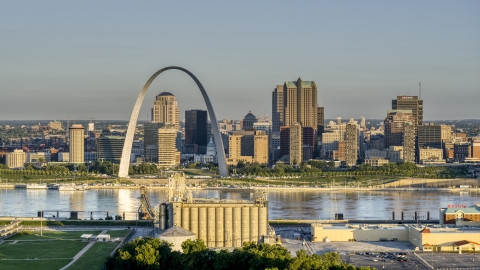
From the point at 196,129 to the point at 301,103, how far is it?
1359 centimetres

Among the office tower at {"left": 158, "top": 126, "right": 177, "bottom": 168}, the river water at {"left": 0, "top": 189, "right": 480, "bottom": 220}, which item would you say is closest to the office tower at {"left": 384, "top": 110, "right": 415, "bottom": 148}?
the office tower at {"left": 158, "top": 126, "right": 177, "bottom": 168}

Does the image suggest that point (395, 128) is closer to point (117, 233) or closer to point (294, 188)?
point (294, 188)

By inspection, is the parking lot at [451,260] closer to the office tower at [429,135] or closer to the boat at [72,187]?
the boat at [72,187]

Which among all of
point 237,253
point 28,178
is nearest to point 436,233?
point 237,253

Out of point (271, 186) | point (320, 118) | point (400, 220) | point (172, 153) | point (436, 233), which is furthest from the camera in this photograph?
point (320, 118)

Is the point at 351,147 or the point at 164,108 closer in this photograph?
the point at 351,147

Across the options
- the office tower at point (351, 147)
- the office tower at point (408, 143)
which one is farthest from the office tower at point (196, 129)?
the office tower at point (408, 143)

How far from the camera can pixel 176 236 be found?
96.8 ft

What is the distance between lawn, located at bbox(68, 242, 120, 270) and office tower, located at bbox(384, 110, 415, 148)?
73.2 m

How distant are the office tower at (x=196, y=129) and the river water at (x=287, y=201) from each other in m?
47.9

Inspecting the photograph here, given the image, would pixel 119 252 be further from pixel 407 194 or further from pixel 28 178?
pixel 28 178

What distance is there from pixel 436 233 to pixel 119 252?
991 cm

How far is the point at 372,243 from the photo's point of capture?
32438 mm

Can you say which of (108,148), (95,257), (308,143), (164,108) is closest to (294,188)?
(108,148)
